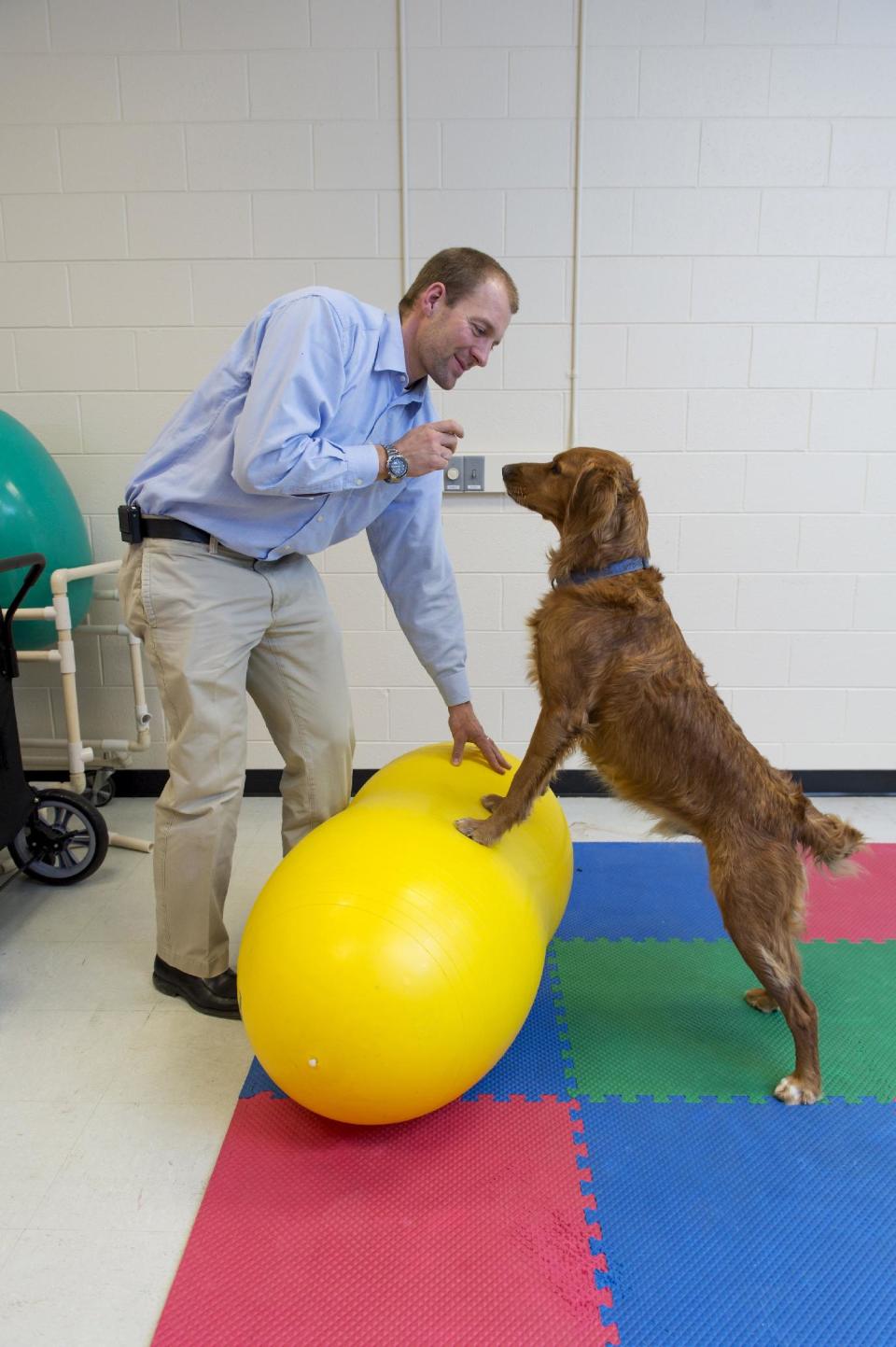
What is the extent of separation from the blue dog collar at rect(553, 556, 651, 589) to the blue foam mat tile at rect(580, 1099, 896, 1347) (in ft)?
3.95

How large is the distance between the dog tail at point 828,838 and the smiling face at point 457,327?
132cm

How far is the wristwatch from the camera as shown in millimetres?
2014

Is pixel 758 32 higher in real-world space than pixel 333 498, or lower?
higher

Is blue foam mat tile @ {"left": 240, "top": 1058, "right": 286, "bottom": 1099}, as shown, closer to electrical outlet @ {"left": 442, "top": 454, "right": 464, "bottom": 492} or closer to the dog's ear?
the dog's ear

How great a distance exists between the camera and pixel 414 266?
3568 mm

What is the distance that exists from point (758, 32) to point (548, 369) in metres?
1.45

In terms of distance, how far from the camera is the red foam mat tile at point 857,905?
2.76 metres

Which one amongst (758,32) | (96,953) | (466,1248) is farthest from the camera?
(758,32)

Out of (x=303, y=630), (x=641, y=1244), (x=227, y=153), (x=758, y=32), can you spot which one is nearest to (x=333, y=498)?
(x=303, y=630)

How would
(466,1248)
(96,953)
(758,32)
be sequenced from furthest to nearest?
1. (758,32)
2. (96,953)
3. (466,1248)

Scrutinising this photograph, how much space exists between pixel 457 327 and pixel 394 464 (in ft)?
1.20

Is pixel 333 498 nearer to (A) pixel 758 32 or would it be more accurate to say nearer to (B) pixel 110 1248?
(B) pixel 110 1248

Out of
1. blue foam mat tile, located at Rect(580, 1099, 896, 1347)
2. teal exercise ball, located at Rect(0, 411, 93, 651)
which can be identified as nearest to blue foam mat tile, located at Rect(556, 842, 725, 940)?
blue foam mat tile, located at Rect(580, 1099, 896, 1347)

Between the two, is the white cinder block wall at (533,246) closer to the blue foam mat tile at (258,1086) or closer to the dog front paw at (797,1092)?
the blue foam mat tile at (258,1086)
